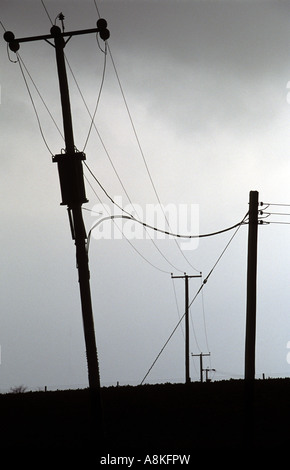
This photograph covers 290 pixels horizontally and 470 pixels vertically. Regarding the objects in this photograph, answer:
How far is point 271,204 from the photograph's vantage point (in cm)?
2203

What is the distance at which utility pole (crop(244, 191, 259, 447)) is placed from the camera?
56.5 ft

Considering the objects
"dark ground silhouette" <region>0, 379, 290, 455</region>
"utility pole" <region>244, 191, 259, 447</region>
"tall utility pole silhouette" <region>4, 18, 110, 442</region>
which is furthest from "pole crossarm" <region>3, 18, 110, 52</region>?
"dark ground silhouette" <region>0, 379, 290, 455</region>

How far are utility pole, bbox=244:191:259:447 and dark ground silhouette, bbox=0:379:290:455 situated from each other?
2.76 m

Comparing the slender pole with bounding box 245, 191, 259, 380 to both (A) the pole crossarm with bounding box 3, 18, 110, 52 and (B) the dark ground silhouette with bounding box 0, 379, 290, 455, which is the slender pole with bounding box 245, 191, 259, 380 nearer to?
(B) the dark ground silhouette with bounding box 0, 379, 290, 455

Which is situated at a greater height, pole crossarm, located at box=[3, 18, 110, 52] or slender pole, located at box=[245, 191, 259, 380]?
pole crossarm, located at box=[3, 18, 110, 52]

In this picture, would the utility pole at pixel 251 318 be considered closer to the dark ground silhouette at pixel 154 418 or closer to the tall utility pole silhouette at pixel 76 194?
the dark ground silhouette at pixel 154 418

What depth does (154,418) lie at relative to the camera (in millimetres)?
23984

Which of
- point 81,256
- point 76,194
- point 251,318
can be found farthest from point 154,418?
point 76,194

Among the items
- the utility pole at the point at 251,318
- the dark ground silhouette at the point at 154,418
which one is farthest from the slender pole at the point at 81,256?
the utility pole at the point at 251,318

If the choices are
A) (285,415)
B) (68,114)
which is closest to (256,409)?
(285,415)

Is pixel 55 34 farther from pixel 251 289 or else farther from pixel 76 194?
pixel 251 289

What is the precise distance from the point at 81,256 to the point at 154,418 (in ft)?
31.7

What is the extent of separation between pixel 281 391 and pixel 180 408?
5.01m
